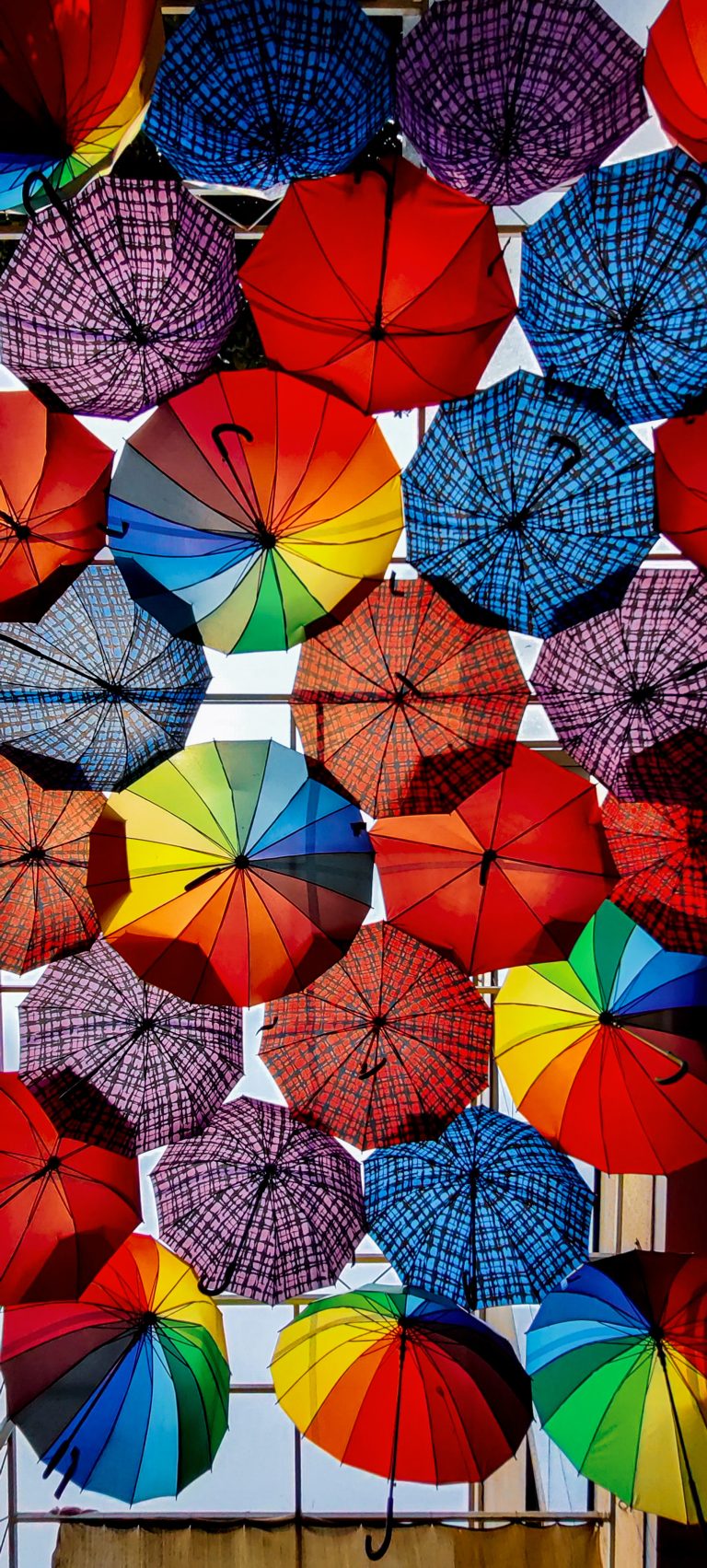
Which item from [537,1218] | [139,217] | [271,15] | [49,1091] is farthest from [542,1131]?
[271,15]

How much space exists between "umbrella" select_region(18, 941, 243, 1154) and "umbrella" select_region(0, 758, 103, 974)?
16 cm

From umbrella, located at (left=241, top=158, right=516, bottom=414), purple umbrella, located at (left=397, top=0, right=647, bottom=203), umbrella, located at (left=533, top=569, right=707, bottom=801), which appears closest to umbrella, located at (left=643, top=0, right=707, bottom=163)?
purple umbrella, located at (left=397, top=0, right=647, bottom=203)

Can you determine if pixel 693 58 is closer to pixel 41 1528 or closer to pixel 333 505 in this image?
pixel 333 505

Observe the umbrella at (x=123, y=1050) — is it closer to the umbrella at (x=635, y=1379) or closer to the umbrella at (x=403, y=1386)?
the umbrella at (x=403, y=1386)

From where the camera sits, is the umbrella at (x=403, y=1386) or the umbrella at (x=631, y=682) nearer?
the umbrella at (x=631, y=682)

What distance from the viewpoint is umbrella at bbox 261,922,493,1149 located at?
173 inches

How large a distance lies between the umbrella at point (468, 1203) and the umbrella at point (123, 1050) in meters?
0.83

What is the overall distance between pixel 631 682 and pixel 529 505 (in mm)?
817

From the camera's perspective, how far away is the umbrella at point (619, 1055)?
4.36 meters

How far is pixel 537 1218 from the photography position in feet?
14.9

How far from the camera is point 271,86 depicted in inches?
138

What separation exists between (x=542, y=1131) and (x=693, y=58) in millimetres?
4001

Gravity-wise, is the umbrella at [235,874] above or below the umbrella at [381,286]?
below

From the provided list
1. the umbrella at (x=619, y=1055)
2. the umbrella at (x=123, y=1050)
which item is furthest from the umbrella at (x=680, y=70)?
the umbrella at (x=123, y=1050)
